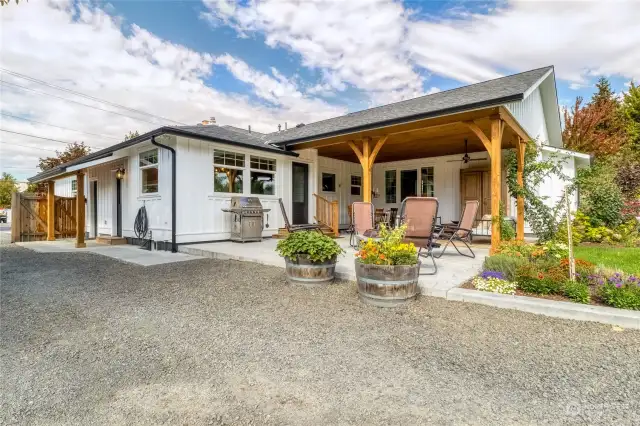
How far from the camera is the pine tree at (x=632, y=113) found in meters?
16.9

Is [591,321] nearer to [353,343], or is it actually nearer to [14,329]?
[353,343]

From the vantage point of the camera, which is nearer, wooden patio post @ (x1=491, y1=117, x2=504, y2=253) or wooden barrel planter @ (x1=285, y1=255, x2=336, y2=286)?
wooden barrel planter @ (x1=285, y1=255, x2=336, y2=286)

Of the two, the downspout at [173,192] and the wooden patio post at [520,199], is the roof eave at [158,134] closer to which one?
the downspout at [173,192]

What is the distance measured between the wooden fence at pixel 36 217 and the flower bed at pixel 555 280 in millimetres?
13225

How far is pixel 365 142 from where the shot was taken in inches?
301

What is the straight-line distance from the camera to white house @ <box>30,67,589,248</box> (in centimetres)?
662

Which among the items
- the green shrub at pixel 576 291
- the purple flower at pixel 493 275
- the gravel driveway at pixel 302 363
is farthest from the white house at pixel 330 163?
the gravel driveway at pixel 302 363

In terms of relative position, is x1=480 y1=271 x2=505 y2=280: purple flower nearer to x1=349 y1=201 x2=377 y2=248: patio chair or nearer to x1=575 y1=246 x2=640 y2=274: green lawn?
x1=575 y1=246 x2=640 y2=274: green lawn

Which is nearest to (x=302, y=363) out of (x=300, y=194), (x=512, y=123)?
(x=512, y=123)

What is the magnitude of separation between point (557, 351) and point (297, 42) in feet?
37.4

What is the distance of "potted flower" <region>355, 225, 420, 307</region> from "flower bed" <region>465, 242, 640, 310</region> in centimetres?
93

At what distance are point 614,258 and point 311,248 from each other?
484 centimetres

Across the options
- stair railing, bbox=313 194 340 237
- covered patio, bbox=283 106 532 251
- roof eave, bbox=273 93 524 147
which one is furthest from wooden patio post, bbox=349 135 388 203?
stair railing, bbox=313 194 340 237

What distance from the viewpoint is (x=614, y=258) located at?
16.5ft
